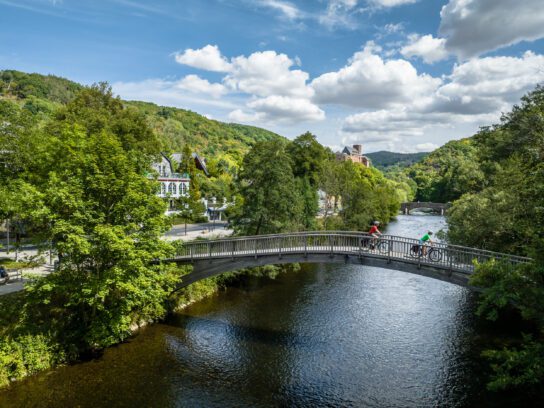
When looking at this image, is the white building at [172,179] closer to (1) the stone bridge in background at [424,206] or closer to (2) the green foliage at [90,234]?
(2) the green foliage at [90,234]

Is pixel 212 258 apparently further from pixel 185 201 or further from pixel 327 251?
pixel 185 201

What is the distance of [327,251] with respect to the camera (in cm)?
2003

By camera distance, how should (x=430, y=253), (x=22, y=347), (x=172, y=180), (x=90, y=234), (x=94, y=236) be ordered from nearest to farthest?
(x=22, y=347)
(x=94, y=236)
(x=90, y=234)
(x=430, y=253)
(x=172, y=180)

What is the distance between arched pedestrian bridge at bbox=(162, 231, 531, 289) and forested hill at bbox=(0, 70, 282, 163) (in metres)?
86.3

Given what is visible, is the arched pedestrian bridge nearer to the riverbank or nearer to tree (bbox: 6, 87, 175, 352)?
tree (bbox: 6, 87, 175, 352)

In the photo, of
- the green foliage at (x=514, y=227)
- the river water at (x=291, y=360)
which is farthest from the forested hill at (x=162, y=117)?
the river water at (x=291, y=360)

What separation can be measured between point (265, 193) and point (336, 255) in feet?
36.1

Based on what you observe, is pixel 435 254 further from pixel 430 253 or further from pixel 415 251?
pixel 415 251

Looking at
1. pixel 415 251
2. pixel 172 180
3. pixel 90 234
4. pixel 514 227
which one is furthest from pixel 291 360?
pixel 172 180

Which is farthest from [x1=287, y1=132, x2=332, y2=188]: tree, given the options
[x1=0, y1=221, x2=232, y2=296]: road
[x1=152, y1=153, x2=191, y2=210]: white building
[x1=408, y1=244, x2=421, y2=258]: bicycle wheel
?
[x1=408, y1=244, x2=421, y2=258]: bicycle wheel

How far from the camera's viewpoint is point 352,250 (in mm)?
19906

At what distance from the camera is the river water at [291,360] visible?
14797 millimetres

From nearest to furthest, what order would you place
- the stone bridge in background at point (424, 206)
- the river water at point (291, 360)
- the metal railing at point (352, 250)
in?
1. the river water at point (291, 360)
2. the metal railing at point (352, 250)
3. the stone bridge in background at point (424, 206)

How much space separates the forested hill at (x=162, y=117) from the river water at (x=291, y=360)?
283 ft
